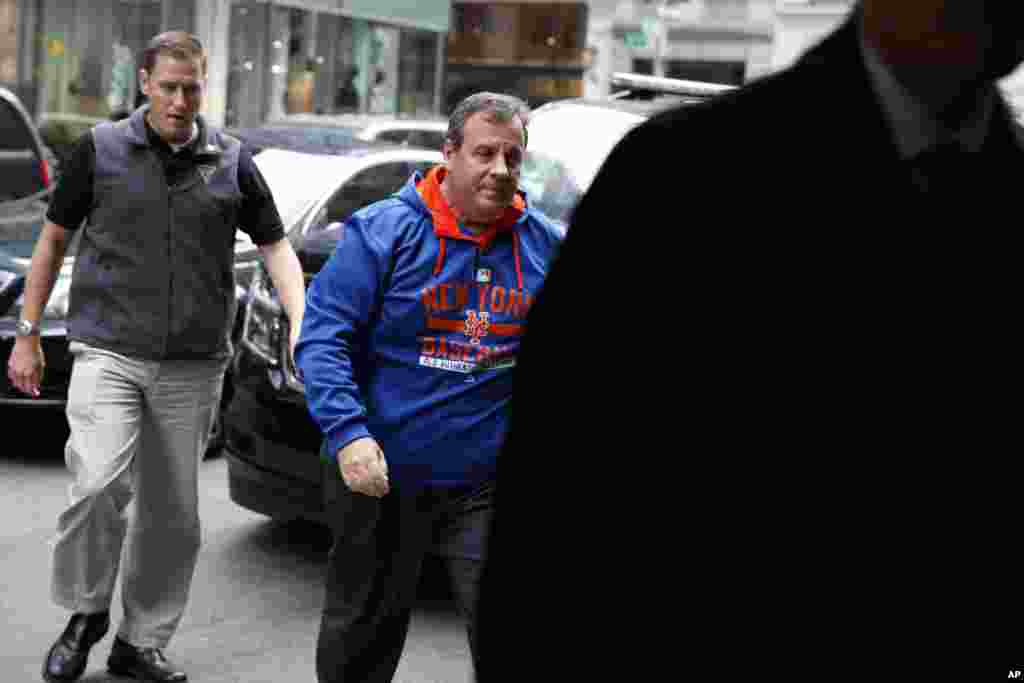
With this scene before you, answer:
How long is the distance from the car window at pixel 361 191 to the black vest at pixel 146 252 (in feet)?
10.0

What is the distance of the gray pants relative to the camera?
524 cm

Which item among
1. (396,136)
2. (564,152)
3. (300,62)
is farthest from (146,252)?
(300,62)

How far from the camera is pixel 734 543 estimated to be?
1.86m

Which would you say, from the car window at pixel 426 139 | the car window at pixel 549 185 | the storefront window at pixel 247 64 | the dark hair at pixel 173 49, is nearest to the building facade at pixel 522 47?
the storefront window at pixel 247 64

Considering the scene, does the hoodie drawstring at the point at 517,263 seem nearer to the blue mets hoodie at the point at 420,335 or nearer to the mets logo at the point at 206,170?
the blue mets hoodie at the point at 420,335

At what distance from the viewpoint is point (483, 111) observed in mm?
4402

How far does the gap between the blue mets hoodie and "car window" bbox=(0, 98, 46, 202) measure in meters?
7.16

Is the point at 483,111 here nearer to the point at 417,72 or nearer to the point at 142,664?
the point at 142,664

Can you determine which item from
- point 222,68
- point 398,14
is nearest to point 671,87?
point 222,68

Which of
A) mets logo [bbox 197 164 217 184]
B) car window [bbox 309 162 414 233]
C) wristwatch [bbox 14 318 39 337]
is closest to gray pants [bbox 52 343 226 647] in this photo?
wristwatch [bbox 14 318 39 337]

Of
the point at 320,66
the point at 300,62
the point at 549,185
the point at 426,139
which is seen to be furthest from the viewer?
the point at 320,66

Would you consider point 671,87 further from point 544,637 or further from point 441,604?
point 544,637

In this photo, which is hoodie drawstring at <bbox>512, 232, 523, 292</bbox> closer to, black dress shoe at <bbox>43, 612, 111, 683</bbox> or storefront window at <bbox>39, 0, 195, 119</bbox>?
black dress shoe at <bbox>43, 612, 111, 683</bbox>

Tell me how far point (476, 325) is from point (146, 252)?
139cm
